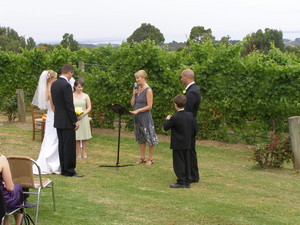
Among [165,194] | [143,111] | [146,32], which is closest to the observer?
[165,194]

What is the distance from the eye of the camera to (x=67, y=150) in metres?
9.76

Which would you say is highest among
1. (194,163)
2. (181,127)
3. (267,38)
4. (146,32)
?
(146,32)

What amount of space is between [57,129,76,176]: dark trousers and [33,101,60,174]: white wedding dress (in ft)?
1.48

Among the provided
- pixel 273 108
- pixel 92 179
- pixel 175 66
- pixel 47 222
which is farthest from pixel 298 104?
pixel 47 222

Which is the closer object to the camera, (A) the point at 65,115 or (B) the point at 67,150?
(A) the point at 65,115

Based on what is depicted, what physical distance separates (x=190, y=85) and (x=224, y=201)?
2128mm

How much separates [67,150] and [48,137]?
1.22 metres

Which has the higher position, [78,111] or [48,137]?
[78,111]

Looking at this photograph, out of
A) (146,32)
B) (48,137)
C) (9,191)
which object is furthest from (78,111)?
(146,32)

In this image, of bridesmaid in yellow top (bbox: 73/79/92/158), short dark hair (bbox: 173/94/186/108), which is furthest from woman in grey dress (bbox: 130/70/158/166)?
short dark hair (bbox: 173/94/186/108)

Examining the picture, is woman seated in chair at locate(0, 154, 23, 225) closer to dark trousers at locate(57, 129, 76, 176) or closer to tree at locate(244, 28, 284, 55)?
dark trousers at locate(57, 129, 76, 176)

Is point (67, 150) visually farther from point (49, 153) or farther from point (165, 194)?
point (165, 194)

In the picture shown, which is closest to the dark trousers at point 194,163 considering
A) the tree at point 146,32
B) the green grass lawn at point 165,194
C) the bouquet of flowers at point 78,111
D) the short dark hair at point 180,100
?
the green grass lawn at point 165,194

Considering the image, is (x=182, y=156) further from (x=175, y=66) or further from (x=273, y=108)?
(x=175, y=66)
